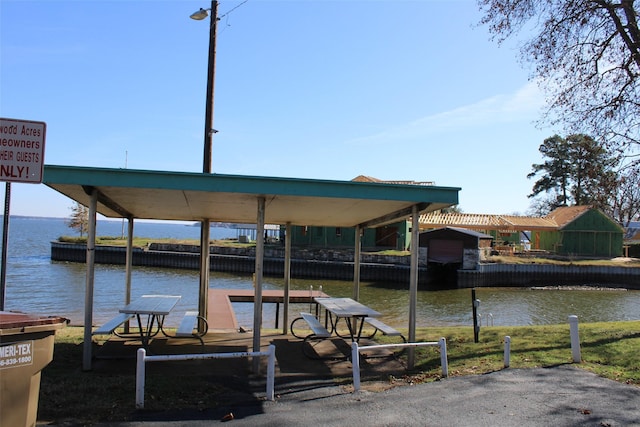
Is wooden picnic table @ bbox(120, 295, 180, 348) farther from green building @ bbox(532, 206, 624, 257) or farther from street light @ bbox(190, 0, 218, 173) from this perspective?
green building @ bbox(532, 206, 624, 257)

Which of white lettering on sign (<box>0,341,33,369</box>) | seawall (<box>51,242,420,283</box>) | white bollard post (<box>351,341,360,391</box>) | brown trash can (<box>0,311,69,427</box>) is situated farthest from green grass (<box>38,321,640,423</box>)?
seawall (<box>51,242,420,283</box>)

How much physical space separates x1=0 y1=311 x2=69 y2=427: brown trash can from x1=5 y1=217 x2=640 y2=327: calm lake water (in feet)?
39.2

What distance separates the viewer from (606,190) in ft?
41.2

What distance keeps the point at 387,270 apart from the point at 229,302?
22.3 meters

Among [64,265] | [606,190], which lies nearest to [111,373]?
[606,190]

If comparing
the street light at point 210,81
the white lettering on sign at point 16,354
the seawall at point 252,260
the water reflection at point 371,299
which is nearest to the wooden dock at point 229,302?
the water reflection at point 371,299

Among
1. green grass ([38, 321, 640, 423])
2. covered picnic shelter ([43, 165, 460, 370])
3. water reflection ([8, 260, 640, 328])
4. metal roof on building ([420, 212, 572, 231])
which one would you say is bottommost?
water reflection ([8, 260, 640, 328])

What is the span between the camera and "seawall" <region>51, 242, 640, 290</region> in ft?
117

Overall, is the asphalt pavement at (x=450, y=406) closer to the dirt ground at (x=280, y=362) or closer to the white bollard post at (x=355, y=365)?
the white bollard post at (x=355, y=365)

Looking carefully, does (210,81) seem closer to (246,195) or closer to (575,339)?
(246,195)

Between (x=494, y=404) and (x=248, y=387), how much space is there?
9.50ft

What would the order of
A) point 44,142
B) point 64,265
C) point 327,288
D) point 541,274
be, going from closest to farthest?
1. point 44,142
2. point 327,288
3. point 541,274
4. point 64,265

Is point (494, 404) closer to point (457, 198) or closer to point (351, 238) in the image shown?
point (457, 198)

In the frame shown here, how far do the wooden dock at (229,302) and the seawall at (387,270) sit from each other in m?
19.6
